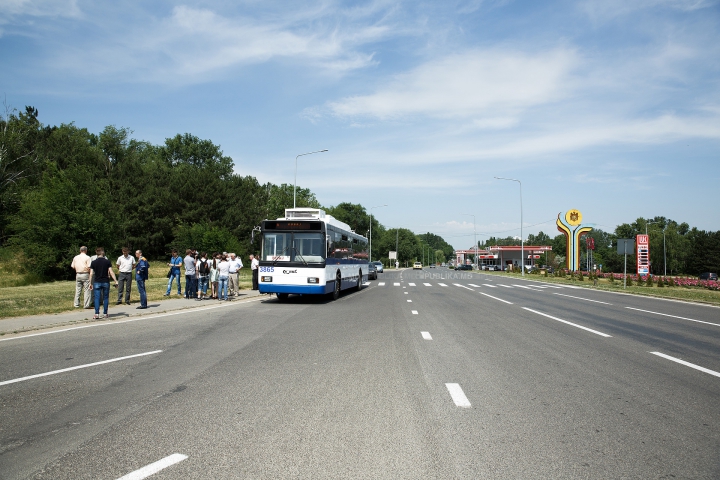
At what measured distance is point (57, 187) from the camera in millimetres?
32562

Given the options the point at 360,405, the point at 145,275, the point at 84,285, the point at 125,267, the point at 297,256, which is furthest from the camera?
the point at 297,256

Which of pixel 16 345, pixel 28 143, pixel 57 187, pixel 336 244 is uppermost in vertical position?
pixel 28 143

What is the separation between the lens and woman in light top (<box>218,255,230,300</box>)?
66.4 feet

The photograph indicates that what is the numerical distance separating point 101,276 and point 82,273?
2614mm

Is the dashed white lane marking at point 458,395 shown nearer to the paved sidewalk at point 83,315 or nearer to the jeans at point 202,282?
the paved sidewalk at point 83,315

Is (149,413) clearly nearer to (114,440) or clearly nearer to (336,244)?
(114,440)

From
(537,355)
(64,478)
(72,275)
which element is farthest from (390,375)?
(72,275)

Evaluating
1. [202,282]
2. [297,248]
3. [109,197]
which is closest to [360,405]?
[297,248]

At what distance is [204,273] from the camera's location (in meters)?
20.8

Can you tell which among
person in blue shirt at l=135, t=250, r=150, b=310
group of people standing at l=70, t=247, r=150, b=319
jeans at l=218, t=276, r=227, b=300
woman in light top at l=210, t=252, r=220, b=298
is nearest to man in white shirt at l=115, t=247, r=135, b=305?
group of people standing at l=70, t=247, r=150, b=319

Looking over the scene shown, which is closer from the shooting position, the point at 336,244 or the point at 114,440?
the point at 114,440

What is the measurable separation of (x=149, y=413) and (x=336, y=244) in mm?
16023

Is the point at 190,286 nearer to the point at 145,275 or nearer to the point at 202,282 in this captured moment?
the point at 202,282

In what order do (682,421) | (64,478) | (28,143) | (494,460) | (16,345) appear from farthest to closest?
1. (28,143)
2. (16,345)
3. (682,421)
4. (494,460)
5. (64,478)
